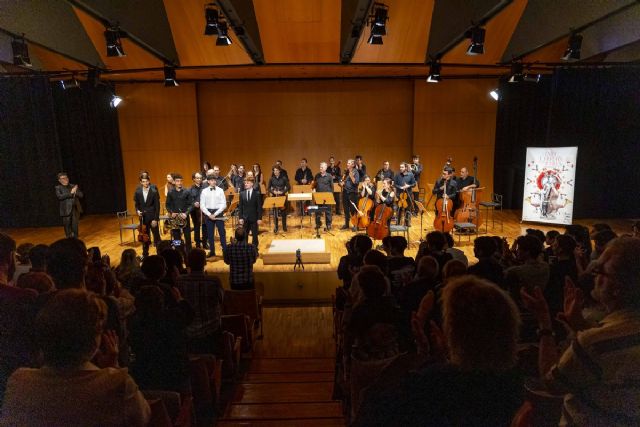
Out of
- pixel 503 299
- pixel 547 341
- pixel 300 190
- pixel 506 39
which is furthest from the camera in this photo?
pixel 300 190

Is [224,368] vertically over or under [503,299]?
under

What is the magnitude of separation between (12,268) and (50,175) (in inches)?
400

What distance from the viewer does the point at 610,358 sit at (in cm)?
146

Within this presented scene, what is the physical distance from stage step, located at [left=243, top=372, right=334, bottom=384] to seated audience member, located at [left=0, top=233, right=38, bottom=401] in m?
1.95

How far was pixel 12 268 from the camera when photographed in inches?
102

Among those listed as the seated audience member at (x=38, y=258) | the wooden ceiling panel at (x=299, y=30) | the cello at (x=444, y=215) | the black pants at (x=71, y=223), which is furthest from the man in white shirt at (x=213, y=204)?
the cello at (x=444, y=215)

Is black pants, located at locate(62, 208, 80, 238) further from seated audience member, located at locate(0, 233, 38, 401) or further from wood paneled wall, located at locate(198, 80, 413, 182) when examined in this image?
seated audience member, located at locate(0, 233, 38, 401)

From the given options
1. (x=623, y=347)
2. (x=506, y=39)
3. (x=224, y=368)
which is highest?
(x=506, y=39)

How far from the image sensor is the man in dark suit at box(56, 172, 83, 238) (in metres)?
8.07

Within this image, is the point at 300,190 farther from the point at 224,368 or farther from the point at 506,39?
the point at 224,368

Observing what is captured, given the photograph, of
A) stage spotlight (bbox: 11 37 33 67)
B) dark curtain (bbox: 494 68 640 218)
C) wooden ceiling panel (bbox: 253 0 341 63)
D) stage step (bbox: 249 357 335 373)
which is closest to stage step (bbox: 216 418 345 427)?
stage step (bbox: 249 357 335 373)

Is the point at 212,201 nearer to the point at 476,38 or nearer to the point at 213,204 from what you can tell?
the point at 213,204

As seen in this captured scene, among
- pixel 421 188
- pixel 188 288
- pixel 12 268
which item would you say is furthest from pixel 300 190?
pixel 12 268

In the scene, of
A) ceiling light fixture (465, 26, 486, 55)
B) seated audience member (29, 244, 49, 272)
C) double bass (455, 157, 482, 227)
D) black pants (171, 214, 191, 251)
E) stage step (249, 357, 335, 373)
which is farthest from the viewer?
double bass (455, 157, 482, 227)
